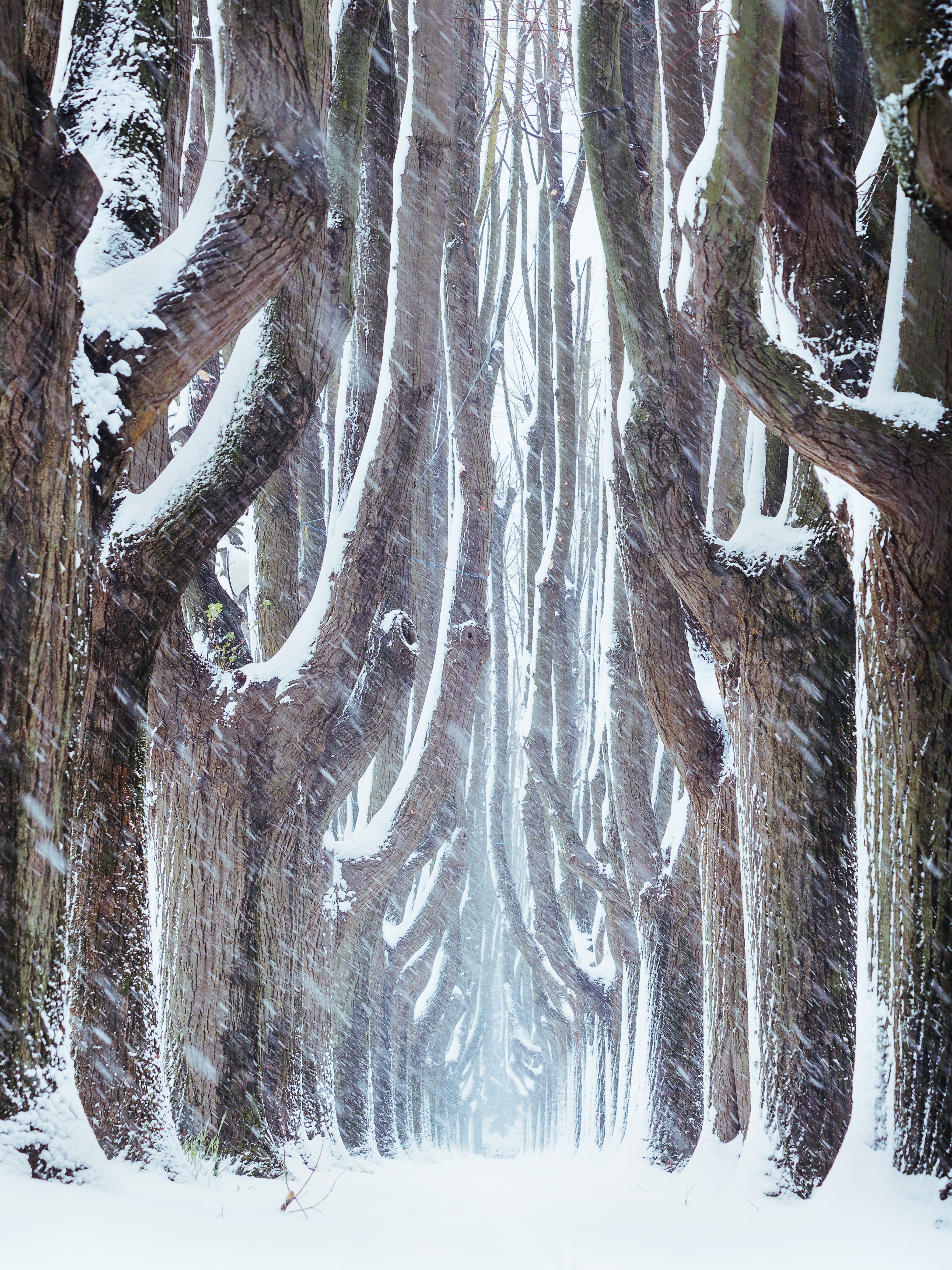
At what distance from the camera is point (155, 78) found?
3742 millimetres

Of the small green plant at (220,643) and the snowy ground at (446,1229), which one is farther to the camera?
the small green plant at (220,643)

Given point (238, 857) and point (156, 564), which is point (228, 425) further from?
point (238, 857)

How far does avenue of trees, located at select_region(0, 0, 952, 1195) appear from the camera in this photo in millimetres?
3164

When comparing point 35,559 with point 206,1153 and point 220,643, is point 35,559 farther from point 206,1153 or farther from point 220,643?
point 206,1153

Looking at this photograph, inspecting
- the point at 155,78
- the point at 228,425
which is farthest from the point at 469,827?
the point at 155,78

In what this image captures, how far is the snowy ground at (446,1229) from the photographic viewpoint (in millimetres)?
2344

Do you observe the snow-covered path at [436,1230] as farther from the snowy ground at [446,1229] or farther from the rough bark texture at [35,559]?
the rough bark texture at [35,559]

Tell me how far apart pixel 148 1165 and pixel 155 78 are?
3.79 metres

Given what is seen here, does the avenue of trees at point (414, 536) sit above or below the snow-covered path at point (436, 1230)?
above

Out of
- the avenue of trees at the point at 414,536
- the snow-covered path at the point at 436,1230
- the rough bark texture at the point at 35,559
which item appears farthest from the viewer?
the avenue of trees at the point at 414,536

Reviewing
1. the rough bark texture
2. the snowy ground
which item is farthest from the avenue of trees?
A: the snowy ground

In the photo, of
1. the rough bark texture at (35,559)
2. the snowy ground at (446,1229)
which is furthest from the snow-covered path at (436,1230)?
the rough bark texture at (35,559)

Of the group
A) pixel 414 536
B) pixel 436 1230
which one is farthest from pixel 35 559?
pixel 414 536

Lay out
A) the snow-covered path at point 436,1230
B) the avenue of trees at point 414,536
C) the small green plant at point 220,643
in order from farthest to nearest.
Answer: the small green plant at point 220,643
the avenue of trees at point 414,536
the snow-covered path at point 436,1230
